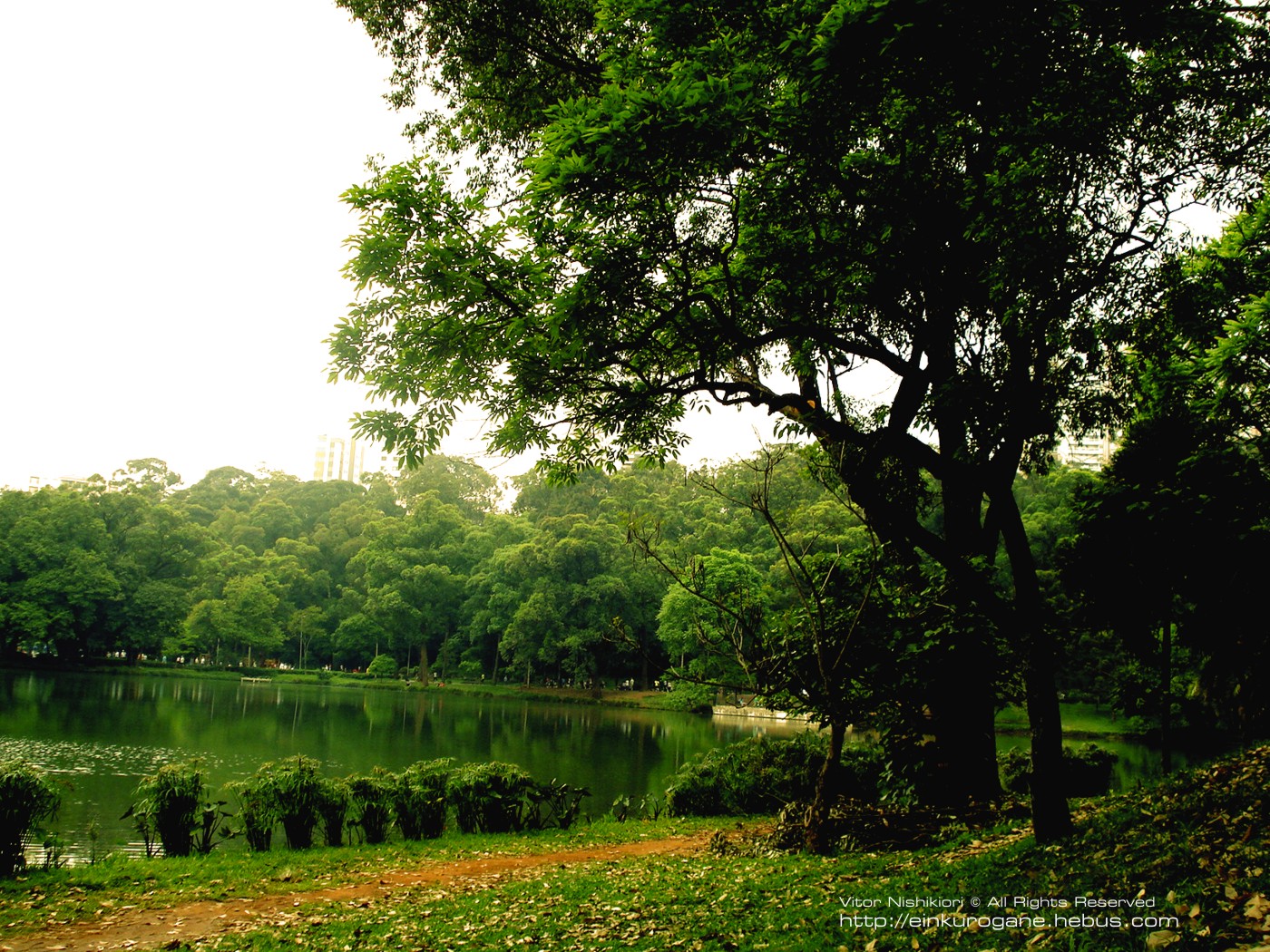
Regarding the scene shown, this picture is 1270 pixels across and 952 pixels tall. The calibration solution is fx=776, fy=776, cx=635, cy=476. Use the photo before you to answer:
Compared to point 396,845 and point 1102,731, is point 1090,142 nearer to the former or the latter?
point 396,845

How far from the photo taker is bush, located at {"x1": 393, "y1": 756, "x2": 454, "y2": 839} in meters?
11.8

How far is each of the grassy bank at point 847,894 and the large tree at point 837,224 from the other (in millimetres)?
1116

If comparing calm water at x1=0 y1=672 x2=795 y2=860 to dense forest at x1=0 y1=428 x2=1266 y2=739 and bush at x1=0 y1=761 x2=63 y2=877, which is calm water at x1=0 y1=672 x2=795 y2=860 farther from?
dense forest at x1=0 y1=428 x2=1266 y2=739

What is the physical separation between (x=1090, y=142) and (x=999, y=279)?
1.30 meters

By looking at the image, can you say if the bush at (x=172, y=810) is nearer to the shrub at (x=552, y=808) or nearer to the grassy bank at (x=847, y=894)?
the grassy bank at (x=847, y=894)

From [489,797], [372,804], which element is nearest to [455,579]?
[489,797]

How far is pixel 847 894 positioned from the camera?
6082 mm

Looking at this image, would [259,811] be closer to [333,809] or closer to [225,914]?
[333,809]

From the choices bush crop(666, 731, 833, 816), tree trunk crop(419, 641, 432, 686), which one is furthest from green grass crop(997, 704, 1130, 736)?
tree trunk crop(419, 641, 432, 686)

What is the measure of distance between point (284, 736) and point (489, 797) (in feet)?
52.8

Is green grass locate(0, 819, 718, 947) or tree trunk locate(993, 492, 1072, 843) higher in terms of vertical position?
tree trunk locate(993, 492, 1072, 843)

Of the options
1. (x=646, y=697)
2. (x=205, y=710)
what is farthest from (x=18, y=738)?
(x=646, y=697)

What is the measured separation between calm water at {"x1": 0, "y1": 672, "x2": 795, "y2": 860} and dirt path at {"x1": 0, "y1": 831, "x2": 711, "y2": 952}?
138 inches

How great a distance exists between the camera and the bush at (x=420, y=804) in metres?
11.8
